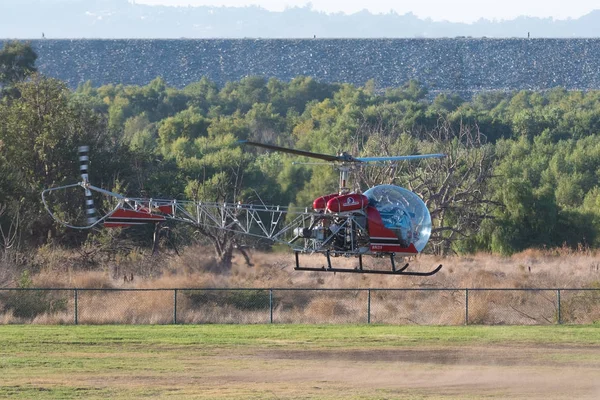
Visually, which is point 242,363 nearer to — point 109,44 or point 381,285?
point 381,285

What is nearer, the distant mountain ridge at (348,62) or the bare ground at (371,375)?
the bare ground at (371,375)

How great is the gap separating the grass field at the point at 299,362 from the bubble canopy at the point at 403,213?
11.4 ft

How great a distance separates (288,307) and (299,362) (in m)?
12.2

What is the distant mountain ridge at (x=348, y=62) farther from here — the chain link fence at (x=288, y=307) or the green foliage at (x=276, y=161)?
the chain link fence at (x=288, y=307)

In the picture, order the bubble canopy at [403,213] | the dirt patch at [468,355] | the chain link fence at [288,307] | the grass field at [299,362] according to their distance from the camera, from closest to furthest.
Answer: the grass field at [299,362] → the bubble canopy at [403,213] → the dirt patch at [468,355] → the chain link fence at [288,307]

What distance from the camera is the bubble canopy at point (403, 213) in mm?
29822

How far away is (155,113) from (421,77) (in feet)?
170

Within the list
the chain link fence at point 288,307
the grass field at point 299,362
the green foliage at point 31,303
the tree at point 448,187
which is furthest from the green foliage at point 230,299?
the tree at point 448,187

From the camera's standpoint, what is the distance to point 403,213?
29.9 meters

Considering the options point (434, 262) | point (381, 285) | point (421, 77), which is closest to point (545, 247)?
point (434, 262)

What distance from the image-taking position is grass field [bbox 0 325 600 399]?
2656 cm

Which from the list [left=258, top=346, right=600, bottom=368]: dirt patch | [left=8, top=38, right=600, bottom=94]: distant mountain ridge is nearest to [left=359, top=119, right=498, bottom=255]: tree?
[left=258, top=346, right=600, bottom=368]: dirt patch

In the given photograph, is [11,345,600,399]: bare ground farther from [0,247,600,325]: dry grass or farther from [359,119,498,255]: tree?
[359,119,498,255]: tree

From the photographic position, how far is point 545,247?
61.0 m
